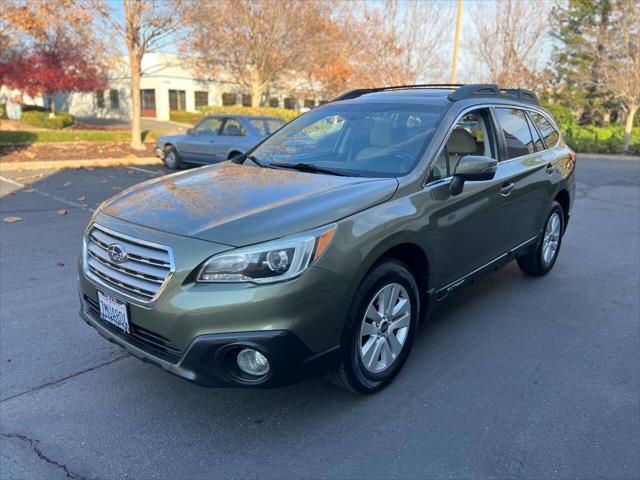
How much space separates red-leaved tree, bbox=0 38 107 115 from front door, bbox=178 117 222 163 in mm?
17893

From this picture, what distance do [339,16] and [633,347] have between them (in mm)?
27389

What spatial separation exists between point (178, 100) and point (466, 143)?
4192cm

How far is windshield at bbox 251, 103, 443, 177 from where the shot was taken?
3.55 meters

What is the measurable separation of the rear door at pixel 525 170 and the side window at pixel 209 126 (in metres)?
9.04

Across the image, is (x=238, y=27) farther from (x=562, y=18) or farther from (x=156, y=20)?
(x=562, y=18)

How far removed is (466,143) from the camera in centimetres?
395

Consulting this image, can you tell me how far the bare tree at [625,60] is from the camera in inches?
950

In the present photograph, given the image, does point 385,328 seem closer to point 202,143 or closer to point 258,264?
point 258,264

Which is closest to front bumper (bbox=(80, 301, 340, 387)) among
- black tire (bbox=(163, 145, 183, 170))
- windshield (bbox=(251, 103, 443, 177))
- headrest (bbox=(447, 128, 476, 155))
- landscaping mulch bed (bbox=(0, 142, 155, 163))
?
windshield (bbox=(251, 103, 443, 177))

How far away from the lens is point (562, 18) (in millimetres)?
32594

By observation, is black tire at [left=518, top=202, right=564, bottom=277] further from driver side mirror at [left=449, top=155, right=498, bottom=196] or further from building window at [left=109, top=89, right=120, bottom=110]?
building window at [left=109, top=89, right=120, bottom=110]

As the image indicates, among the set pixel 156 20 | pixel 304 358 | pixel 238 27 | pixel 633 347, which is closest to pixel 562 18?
pixel 238 27

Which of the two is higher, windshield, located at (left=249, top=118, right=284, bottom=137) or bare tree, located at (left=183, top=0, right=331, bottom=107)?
bare tree, located at (left=183, top=0, right=331, bottom=107)

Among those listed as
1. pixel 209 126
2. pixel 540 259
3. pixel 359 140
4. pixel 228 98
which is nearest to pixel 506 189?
pixel 359 140
